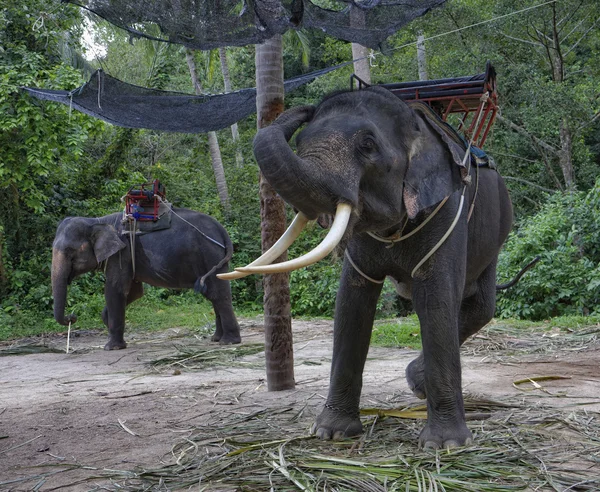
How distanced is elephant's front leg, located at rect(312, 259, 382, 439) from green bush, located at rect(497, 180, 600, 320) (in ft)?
24.9

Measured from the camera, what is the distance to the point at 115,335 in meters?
10.1

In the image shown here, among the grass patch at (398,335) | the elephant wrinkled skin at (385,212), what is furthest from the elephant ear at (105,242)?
the elephant wrinkled skin at (385,212)

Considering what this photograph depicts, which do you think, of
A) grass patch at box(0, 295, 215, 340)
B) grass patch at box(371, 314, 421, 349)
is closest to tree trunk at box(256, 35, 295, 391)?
grass patch at box(371, 314, 421, 349)

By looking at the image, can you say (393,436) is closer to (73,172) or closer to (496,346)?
(496,346)

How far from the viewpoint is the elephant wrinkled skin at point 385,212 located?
344cm

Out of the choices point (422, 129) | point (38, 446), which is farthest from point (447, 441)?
point (38, 446)

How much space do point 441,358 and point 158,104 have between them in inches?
216

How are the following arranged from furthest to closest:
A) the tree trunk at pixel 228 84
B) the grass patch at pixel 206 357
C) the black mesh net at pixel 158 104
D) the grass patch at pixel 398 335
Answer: the tree trunk at pixel 228 84 < the grass patch at pixel 398 335 < the black mesh net at pixel 158 104 < the grass patch at pixel 206 357

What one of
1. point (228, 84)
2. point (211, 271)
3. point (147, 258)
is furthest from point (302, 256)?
point (228, 84)

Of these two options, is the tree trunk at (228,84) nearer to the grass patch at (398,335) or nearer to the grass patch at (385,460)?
the grass patch at (398,335)

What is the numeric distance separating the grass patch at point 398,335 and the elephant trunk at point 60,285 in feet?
12.7

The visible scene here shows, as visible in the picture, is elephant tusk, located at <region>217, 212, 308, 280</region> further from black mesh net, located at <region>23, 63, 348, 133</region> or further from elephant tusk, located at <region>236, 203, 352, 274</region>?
black mesh net, located at <region>23, 63, 348, 133</region>

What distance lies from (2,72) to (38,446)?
28.0ft

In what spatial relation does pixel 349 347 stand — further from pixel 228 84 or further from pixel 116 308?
pixel 228 84
